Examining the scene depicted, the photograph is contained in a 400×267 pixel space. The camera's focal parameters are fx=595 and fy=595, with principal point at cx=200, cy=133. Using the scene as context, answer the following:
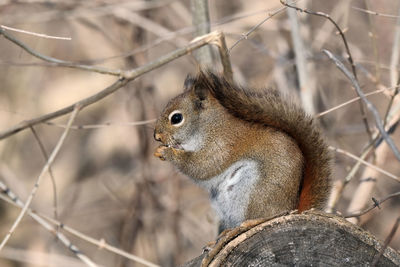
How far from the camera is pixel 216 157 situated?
2.02 m

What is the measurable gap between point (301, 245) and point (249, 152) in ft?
1.49

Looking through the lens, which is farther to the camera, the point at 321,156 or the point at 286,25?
the point at 286,25

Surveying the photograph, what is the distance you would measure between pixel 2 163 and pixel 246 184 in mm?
2583

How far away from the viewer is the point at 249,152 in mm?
1882

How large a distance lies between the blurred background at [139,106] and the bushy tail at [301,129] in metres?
0.83

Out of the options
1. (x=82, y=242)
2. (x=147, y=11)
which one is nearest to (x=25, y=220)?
(x=82, y=242)

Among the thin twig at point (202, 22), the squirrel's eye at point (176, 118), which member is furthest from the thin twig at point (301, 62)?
the squirrel's eye at point (176, 118)

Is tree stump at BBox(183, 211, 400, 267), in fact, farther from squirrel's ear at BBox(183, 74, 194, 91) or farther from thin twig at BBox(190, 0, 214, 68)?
thin twig at BBox(190, 0, 214, 68)

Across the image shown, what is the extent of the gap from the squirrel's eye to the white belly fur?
25cm

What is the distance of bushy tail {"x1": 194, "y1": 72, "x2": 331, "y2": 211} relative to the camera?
179 cm

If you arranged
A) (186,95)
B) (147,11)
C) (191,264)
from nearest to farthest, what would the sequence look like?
1. (191,264)
2. (186,95)
3. (147,11)

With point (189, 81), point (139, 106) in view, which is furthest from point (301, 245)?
point (139, 106)

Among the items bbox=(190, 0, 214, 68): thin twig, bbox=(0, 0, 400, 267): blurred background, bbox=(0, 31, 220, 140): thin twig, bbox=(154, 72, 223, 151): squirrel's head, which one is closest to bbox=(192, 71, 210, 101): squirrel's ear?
bbox=(154, 72, 223, 151): squirrel's head

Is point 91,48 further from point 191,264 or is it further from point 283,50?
point 191,264
